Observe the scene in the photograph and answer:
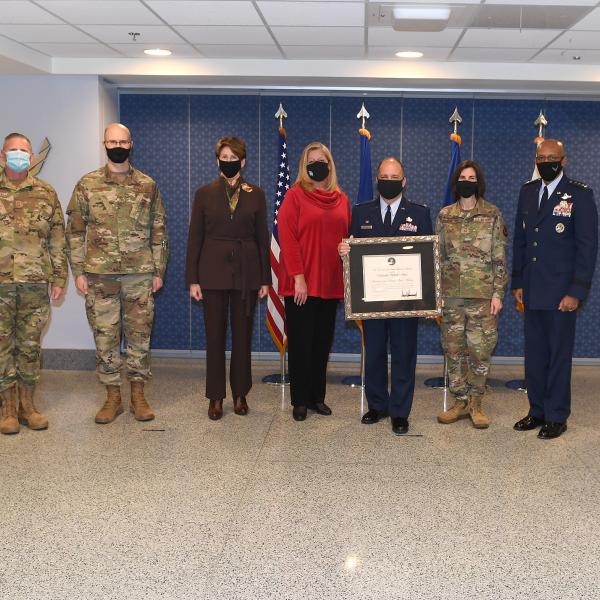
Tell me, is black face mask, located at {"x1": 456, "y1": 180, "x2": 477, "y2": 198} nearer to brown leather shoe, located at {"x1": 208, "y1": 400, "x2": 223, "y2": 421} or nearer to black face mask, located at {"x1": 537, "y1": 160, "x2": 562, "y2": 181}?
black face mask, located at {"x1": 537, "y1": 160, "x2": 562, "y2": 181}

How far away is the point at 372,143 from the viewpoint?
6637 millimetres

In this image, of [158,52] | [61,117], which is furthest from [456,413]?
[61,117]

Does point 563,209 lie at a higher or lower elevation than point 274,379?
higher

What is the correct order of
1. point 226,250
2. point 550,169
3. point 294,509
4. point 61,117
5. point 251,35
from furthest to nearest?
point 61,117 → point 251,35 → point 226,250 → point 550,169 → point 294,509

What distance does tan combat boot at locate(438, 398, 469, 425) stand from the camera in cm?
463

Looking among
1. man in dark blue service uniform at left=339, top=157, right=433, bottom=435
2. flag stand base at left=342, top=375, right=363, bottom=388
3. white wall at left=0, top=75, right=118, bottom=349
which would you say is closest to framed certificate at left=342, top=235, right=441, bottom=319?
man in dark blue service uniform at left=339, top=157, right=433, bottom=435

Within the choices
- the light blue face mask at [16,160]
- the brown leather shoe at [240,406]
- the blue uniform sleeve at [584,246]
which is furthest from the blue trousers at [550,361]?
the light blue face mask at [16,160]

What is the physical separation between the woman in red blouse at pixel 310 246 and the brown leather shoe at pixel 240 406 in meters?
0.49

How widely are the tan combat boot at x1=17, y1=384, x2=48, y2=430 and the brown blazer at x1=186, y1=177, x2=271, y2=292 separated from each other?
1174mm

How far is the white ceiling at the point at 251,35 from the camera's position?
434 centimetres

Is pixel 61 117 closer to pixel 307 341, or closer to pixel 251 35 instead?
pixel 251 35

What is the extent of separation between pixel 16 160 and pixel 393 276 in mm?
2222

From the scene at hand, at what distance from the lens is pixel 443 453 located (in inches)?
160

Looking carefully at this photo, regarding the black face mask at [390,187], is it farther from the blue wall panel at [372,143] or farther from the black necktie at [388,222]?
the blue wall panel at [372,143]
